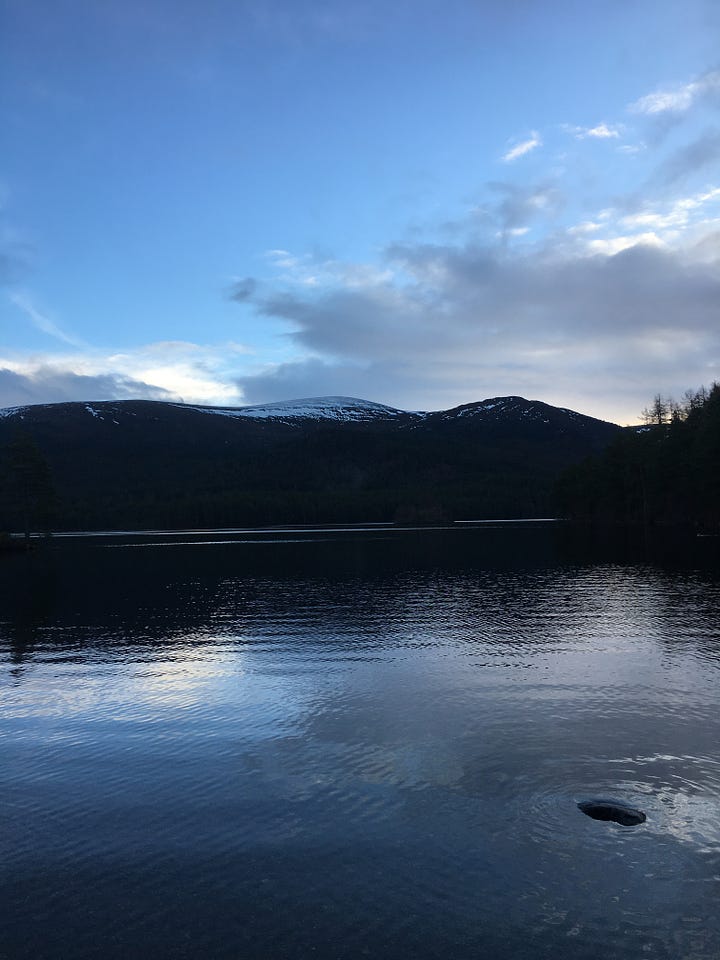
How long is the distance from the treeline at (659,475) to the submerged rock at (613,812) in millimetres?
94874

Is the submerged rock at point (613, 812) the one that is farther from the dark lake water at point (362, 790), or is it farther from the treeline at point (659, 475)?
the treeline at point (659, 475)

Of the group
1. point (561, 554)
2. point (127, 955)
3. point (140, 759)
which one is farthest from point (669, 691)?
point (561, 554)

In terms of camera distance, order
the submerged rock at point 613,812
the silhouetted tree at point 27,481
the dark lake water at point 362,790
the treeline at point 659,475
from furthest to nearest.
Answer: the silhouetted tree at point 27,481, the treeline at point 659,475, the submerged rock at point 613,812, the dark lake water at point 362,790

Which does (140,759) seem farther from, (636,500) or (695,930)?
(636,500)

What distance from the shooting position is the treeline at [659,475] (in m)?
105

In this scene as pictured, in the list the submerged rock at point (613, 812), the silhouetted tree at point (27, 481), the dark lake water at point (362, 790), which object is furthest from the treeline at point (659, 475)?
the silhouetted tree at point (27, 481)

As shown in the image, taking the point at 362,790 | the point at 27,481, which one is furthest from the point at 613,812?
the point at 27,481

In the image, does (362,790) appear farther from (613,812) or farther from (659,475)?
(659,475)

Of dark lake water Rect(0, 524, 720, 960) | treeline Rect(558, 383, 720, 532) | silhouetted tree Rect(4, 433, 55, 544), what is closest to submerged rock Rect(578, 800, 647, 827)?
dark lake water Rect(0, 524, 720, 960)

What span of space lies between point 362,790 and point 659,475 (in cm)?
12315

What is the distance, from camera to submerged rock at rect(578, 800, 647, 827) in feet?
47.8

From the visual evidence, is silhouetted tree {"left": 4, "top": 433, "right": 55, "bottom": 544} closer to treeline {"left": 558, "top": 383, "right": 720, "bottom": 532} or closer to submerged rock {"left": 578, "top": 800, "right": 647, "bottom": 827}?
treeline {"left": 558, "top": 383, "right": 720, "bottom": 532}

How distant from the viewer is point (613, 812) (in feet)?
48.6

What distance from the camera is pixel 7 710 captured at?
2409 cm
